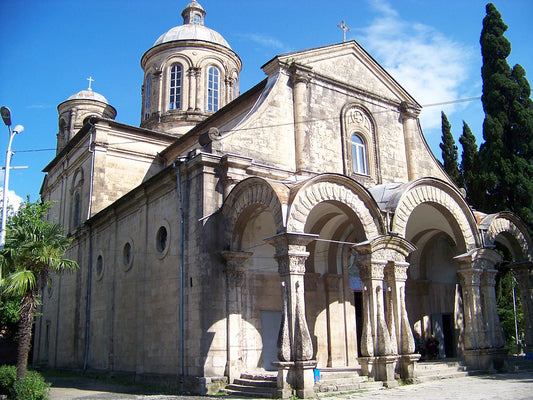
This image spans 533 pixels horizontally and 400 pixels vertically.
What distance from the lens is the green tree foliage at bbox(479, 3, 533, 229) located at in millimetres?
22672

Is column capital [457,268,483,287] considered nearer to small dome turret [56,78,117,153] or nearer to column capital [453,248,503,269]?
column capital [453,248,503,269]

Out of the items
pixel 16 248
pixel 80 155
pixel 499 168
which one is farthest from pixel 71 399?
pixel 499 168

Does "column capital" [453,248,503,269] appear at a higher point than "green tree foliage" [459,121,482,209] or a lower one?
lower

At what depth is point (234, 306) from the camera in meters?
14.3

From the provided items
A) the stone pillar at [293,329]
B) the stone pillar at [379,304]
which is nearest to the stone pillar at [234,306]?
the stone pillar at [293,329]

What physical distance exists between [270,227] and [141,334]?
5.82 metres

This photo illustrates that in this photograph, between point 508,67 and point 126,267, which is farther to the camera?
point 508,67

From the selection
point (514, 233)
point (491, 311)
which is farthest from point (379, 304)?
point (514, 233)

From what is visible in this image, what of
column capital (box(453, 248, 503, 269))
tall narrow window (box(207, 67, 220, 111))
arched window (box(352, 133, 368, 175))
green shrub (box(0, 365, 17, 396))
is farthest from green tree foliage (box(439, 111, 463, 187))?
green shrub (box(0, 365, 17, 396))

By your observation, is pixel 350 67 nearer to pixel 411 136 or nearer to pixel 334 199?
pixel 411 136

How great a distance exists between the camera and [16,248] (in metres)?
13.4

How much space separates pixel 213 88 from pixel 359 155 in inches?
485

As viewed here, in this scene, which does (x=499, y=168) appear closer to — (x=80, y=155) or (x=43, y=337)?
(x=80, y=155)

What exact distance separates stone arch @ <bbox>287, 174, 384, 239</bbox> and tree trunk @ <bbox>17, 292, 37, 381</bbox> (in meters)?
6.91
